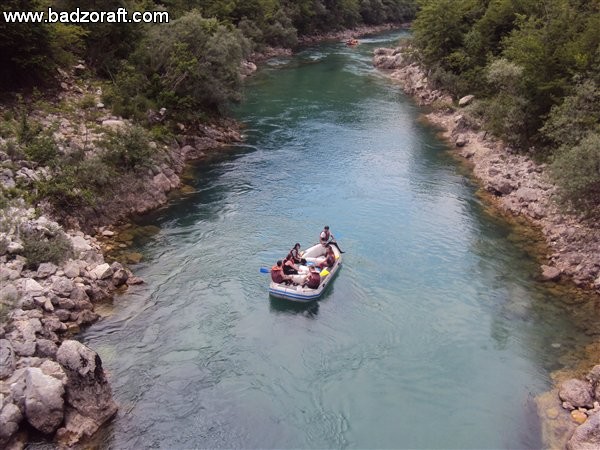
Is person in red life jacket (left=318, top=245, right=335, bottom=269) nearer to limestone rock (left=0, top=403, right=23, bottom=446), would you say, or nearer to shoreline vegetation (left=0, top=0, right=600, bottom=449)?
shoreline vegetation (left=0, top=0, right=600, bottom=449)

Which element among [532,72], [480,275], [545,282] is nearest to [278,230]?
[480,275]

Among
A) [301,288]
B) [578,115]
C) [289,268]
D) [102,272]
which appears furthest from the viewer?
[578,115]

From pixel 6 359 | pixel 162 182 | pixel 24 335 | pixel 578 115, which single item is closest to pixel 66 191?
pixel 162 182

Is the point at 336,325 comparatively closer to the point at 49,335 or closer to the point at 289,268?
the point at 289,268

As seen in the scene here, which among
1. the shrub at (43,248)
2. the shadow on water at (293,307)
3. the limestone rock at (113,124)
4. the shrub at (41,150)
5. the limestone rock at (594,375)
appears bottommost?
the shadow on water at (293,307)

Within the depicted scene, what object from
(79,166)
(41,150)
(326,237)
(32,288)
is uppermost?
(41,150)

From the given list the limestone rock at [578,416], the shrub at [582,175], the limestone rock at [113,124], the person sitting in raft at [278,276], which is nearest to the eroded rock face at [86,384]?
the person sitting in raft at [278,276]

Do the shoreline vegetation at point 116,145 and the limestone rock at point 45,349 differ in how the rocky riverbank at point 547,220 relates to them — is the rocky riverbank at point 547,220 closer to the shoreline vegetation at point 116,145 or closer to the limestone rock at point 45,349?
the shoreline vegetation at point 116,145
